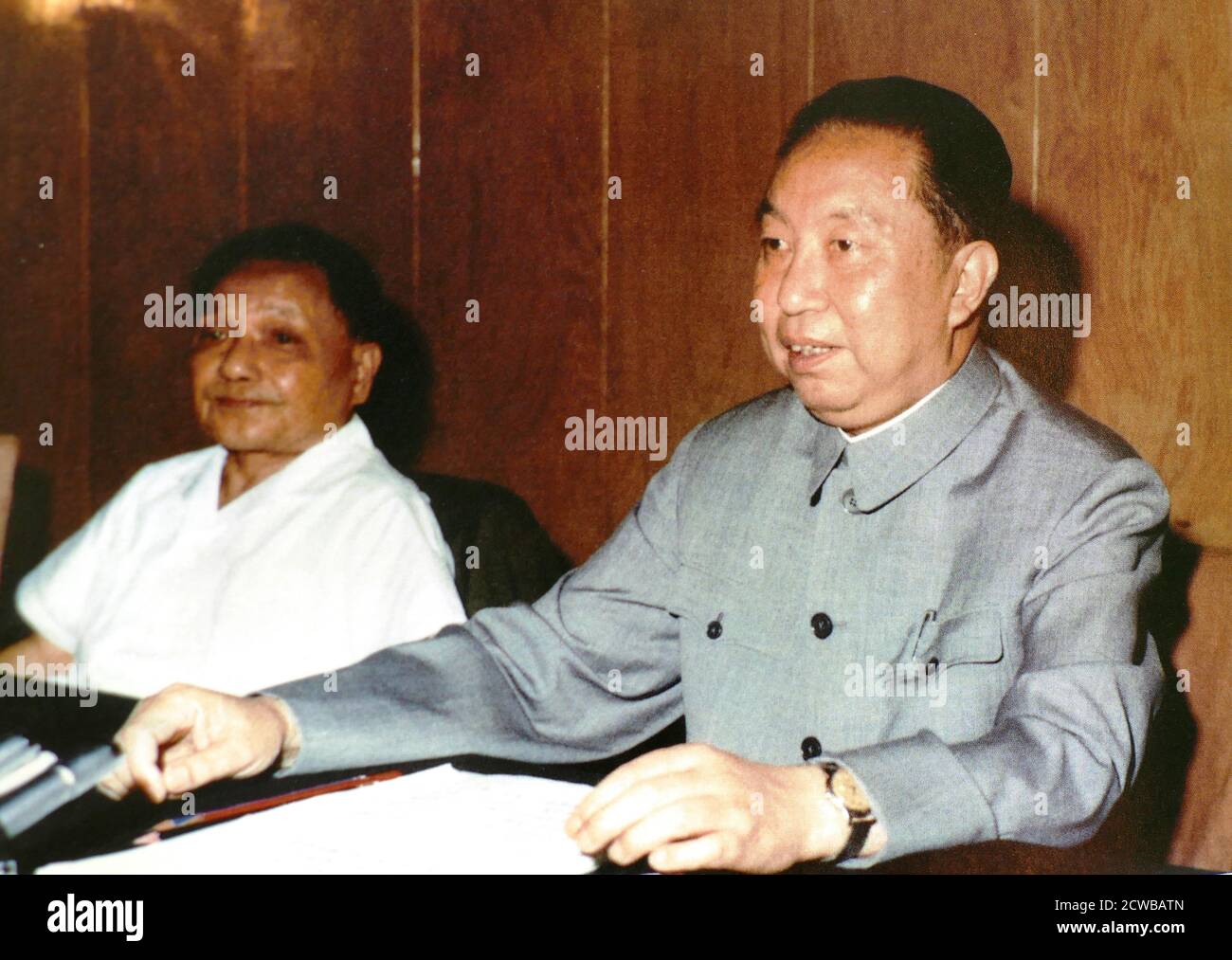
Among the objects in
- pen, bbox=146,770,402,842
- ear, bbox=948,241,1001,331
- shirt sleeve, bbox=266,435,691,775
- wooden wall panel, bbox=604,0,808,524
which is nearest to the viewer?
pen, bbox=146,770,402,842

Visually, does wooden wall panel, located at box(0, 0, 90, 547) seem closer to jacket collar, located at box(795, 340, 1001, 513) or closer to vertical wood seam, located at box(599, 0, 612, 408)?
vertical wood seam, located at box(599, 0, 612, 408)

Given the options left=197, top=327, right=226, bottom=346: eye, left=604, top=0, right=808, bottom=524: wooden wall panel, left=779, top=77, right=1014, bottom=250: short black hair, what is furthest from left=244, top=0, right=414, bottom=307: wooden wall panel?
left=779, top=77, right=1014, bottom=250: short black hair

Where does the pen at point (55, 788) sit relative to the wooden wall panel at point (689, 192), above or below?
below

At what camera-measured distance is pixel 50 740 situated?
1111 millimetres

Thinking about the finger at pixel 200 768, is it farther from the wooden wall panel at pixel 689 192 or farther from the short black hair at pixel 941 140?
the wooden wall panel at pixel 689 192

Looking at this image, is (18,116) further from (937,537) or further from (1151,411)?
(1151,411)

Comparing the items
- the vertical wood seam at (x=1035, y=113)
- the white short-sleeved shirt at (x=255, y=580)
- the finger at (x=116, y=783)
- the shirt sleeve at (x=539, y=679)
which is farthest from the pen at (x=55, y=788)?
the vertical wood seam at (x=1035, y=113)

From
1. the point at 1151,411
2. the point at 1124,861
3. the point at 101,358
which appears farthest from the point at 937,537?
the point at 101,358

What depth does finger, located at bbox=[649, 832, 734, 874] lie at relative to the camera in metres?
0.74

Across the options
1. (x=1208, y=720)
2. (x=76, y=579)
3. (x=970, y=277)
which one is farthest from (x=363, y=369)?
(x=1208, y=720)

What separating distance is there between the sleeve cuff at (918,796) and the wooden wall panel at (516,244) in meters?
0.93

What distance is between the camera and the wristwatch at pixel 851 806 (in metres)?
0.80
